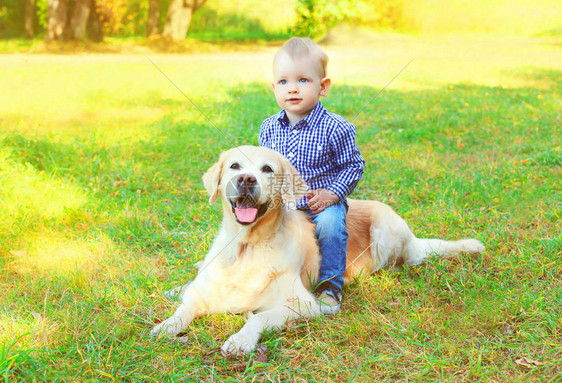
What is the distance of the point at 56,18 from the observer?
58.9 feet

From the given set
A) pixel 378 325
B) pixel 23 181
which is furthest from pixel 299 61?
pixel 23 181

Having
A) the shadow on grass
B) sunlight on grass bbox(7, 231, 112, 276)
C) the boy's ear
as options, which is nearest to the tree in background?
the shadow on grass

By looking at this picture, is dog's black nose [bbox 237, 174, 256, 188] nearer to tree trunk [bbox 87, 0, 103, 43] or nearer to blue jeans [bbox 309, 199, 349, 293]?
blue jeans [bbox 309, 199, 349, 293]

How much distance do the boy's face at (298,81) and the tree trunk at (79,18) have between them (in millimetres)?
17971

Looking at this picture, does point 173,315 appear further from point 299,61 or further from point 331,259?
point 299,61

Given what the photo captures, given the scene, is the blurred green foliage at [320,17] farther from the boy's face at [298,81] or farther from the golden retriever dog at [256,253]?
the golden retriever dog at [256,253]

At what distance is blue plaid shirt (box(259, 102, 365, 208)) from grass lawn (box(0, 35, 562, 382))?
2.31 feet

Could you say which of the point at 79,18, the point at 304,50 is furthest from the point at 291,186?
the point at 79,18

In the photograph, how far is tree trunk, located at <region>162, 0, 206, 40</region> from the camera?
60.5 feet

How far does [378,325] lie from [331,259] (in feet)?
1.78

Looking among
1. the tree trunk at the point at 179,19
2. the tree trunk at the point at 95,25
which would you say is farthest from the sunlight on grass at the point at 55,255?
the tree trunk at the point at 95,25

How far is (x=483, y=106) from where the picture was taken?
829cm

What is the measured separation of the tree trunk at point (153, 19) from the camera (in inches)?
790

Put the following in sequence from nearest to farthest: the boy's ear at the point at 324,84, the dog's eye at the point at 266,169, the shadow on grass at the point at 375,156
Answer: the dog's eye at the point at 266,169
the boy's ear at the point at 324,84
the shadow on grass at the point at 375,156
